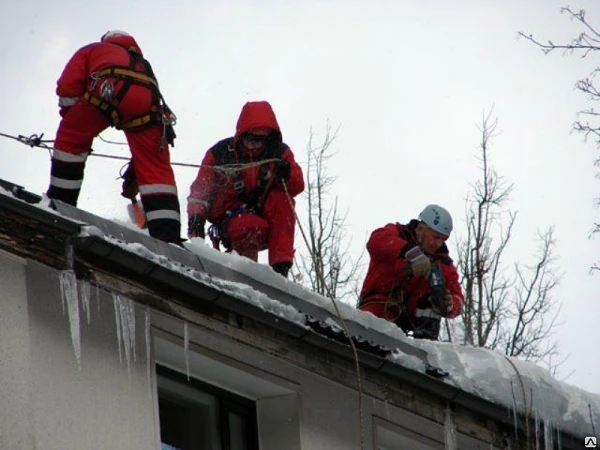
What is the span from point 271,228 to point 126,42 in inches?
66.7

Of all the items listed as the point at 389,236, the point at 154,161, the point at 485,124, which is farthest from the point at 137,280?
the point at 485,124

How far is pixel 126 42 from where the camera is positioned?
1050 cm

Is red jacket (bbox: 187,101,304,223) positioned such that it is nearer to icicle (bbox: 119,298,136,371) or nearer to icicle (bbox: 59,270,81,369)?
icicle (bbox: 119,298,136,371)

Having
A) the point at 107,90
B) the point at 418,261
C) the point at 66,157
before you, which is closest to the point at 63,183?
the point at 66,157

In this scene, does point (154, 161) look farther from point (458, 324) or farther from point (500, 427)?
point (458, 324)

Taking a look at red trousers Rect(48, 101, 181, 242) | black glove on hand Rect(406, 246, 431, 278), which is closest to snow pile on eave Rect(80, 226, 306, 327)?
red trousers Rect(48, 101, 181, 242)

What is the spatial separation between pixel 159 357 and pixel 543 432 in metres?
2.72

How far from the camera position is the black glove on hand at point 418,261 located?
460 inches

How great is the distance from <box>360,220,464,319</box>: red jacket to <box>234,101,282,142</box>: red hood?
3.52ft

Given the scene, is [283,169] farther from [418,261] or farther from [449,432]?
[449,432]

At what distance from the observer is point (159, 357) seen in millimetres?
8531

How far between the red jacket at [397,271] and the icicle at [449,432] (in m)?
2.03

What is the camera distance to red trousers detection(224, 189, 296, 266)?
1131 cm

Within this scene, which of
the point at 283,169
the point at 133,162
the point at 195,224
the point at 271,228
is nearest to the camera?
the point at 133,162
